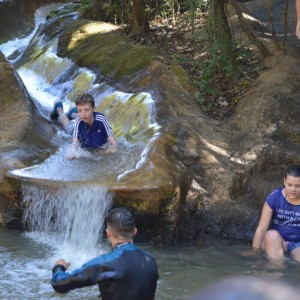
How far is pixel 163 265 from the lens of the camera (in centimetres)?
557

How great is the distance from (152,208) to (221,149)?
5.28 feet

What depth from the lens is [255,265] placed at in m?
5.51

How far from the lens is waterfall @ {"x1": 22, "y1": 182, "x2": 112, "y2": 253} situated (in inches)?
241

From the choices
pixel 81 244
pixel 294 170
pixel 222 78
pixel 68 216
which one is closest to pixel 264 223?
pixel 294 170

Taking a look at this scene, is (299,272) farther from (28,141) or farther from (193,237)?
(28,141)

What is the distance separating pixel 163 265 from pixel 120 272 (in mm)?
2476

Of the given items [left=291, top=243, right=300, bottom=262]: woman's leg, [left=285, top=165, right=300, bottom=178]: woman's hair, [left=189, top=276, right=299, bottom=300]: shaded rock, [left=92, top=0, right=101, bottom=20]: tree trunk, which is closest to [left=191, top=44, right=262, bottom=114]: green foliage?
[left=285, top=165, right=300, bottom=178]: woman's hair

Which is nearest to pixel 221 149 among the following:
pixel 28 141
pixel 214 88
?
pixel 214 88

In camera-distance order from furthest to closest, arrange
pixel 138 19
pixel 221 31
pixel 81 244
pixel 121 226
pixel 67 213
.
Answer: pixel 138 19 < pixel 221 31 < pixel 67 213 < pixel 81 244 < pixel 121 226

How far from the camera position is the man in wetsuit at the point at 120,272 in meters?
3.17

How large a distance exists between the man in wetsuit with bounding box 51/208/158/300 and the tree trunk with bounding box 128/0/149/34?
922 cm

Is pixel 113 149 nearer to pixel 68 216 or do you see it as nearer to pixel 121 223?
pixel 68 216

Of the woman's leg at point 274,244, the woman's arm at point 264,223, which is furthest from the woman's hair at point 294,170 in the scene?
the woman's leg at point 274,244

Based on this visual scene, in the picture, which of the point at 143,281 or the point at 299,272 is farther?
the point at 299,272
